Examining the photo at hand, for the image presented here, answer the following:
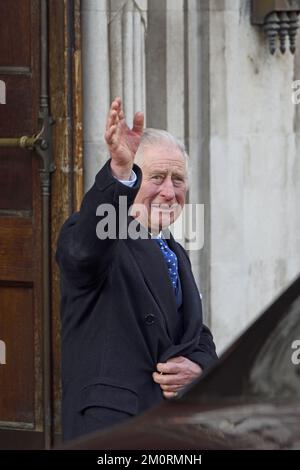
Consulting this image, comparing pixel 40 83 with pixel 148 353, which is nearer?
pixel 148 353

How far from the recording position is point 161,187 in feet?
17.6

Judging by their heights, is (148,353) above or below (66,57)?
below

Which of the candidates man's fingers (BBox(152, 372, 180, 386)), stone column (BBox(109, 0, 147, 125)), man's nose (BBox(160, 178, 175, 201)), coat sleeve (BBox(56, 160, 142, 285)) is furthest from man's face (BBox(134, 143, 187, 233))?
stone column (BBox(109, 0, 147, 125))

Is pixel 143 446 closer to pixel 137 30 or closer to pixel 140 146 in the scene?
pixel 140 146

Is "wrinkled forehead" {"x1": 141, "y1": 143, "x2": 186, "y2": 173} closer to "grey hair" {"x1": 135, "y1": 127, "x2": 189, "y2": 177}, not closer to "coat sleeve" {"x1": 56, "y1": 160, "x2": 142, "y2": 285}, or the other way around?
"grey hair" {"x1": 135, "y1": 127, "x2": 189, "y2": 177}

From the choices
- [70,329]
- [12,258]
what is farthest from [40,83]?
[70,329]

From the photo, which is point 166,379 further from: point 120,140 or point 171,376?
point 120,140

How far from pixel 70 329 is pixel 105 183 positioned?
0.58 metres

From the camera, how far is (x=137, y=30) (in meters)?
6.98

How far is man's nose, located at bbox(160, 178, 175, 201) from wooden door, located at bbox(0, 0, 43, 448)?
1714 mm

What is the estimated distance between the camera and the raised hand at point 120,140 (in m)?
4.82

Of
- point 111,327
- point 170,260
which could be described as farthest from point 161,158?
point 111,327

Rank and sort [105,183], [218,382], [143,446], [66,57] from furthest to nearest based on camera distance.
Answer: [66,57]
[105,183]
[218,382]
[143,446]

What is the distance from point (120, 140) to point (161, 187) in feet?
1.84
